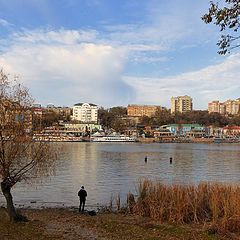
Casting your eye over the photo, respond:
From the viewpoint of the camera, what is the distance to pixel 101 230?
16891 mm

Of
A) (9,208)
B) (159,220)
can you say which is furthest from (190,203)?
(9,208)

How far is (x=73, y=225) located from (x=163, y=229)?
4.32 meters

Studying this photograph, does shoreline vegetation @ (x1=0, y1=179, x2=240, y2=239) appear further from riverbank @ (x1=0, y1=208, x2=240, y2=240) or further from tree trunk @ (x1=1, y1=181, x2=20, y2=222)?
tree trunk @ (x1=1, y1=181, x2=20, y2=222)

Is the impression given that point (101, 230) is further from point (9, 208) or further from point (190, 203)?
point (190, 203)

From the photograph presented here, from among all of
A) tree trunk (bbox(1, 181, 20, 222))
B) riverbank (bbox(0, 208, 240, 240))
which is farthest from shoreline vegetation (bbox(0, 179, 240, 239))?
tree trunk (bbox(1, 181, 20, 222))

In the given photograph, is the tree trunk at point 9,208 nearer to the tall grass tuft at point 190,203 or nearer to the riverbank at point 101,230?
the riverbank at point 101,230

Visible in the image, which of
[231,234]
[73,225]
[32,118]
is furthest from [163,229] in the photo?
[32,118]

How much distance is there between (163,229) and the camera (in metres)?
17.4

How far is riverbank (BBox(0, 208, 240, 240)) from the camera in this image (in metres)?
15.4

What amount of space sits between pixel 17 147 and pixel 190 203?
964 centimetres

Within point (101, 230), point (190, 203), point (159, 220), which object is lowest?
point (159, 220)

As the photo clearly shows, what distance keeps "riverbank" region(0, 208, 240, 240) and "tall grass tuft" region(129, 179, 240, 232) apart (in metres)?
1.00

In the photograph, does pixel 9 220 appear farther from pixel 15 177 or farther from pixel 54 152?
pixel 54 152

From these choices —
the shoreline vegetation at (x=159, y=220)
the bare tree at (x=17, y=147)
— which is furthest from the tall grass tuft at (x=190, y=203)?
the bare tree at (x=17, y=147)
